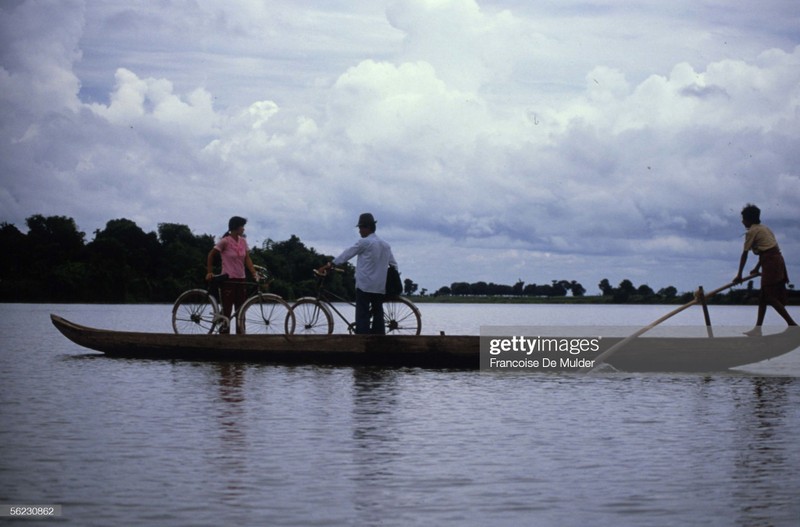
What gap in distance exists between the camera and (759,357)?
16516mm

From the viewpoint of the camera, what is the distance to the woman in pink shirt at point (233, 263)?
17.4 metres

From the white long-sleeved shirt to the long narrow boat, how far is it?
0.80m

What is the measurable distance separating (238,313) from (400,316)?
269 cm

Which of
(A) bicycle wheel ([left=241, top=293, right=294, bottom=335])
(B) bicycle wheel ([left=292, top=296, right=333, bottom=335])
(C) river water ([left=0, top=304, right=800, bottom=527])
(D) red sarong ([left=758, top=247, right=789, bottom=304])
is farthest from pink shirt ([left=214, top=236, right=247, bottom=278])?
(D) red sarong ([left=758, top=247, right=789, bottom=304])

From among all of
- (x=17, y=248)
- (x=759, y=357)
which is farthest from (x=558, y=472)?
(x=17, y=248)

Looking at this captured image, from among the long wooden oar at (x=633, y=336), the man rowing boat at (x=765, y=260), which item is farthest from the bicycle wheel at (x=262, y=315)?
the man rowing boat at (x=765, y=260)

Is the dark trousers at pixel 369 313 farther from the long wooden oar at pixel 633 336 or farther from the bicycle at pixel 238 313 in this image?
the long wooden oar at pixel 633 336

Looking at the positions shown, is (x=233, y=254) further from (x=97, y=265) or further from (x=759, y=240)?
(x=97, y=265)

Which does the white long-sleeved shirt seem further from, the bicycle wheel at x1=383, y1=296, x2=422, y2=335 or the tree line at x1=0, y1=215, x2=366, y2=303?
the tree line at x1=0, y1=215, x2=366, y2=303

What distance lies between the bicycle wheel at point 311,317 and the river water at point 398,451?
1735 mm

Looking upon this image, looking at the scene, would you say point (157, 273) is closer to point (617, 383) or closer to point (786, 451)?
point (617, 383)

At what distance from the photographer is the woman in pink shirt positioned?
17.4m

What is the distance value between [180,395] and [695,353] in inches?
305

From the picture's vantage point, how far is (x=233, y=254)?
17.6 m
